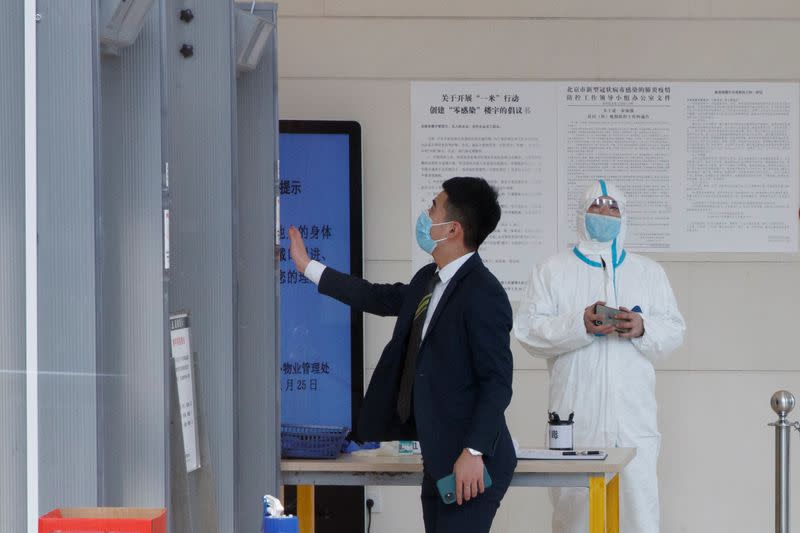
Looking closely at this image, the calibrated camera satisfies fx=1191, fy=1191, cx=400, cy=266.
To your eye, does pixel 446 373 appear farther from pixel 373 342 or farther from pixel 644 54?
pixel 644 54

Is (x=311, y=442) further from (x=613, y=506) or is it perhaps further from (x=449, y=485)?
(x=613, y=506)

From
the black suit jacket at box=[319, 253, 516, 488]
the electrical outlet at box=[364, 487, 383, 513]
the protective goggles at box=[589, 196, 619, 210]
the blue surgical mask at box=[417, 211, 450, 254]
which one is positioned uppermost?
the protective goggles at box=[589, 196, 619, 210]

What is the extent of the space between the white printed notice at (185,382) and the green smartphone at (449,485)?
0.70 meters

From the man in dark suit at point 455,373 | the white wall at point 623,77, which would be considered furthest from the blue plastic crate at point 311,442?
the white wall at point 623,77

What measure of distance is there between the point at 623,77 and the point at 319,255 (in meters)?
1.45

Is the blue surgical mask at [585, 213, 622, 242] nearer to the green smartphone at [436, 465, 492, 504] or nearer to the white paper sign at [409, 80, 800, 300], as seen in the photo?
the white paper sign at [409, 80, 800, 300]

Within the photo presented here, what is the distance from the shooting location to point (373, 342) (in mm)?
4863

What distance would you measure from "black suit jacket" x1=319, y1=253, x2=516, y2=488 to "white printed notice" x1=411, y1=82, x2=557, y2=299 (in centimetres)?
179

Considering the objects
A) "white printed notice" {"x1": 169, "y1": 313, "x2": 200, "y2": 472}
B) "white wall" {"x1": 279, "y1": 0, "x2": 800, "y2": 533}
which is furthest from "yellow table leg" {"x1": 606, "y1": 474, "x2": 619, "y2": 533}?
"white printed notice" {"x1": 169, "y1": 313, "x2": 200, "y2": 472}

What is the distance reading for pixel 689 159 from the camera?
16.1 feet

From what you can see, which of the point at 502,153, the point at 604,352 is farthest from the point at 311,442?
the point at 502,153

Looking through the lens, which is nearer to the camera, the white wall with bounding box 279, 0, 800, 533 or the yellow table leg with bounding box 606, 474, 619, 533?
the yellow table leg with bounding box 606, 474, 619, 533

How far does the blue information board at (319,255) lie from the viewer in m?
4.76

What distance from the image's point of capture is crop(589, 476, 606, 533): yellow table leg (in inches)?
132
